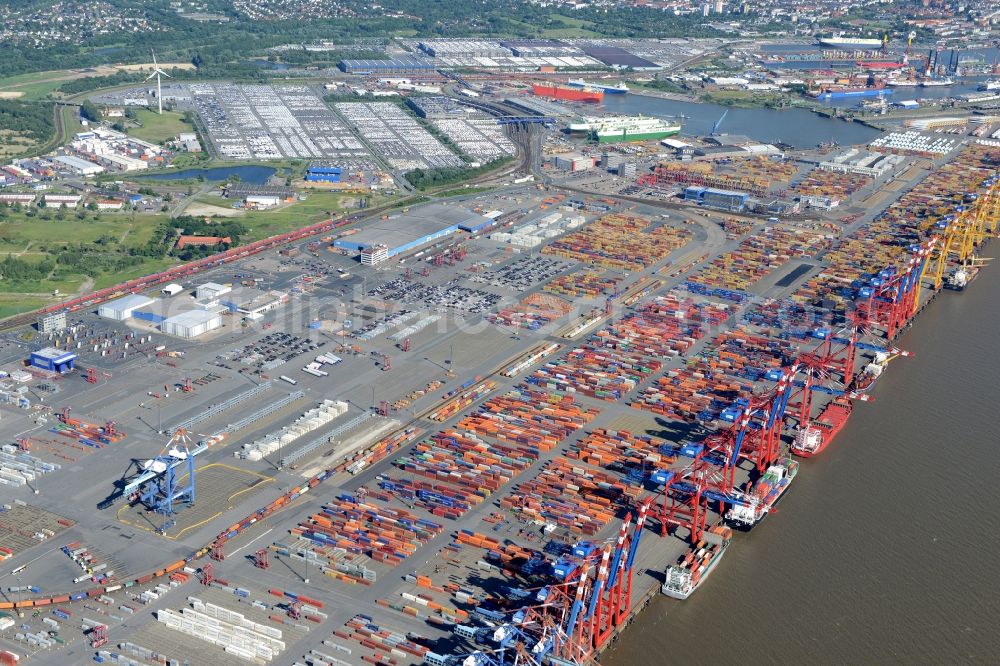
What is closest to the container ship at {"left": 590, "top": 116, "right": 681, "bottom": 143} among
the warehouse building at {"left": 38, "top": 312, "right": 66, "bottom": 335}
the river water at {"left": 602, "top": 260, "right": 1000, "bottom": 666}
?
the river water at {"left": 602, "top": 260, "right": 1000, "bottom": 666}

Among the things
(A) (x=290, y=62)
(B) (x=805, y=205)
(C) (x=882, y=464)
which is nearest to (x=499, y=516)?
(C) (x=882, y=464)

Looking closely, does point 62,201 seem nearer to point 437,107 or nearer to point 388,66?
point 437,107

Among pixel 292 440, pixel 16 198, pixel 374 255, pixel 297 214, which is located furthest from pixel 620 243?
pixel 16 198

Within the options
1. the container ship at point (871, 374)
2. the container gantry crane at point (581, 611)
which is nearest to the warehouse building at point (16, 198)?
the container ship at point (871, 374)

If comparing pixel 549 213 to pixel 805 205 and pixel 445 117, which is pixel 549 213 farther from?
pixel 445 117

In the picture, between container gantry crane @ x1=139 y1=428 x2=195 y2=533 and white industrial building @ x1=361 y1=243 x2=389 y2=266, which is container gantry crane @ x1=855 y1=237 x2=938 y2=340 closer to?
white industrial building @ x1=361 y1=243 x2=389 y2=266

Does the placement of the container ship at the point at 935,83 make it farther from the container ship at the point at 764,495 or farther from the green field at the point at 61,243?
the container ship at the point at 764,495
